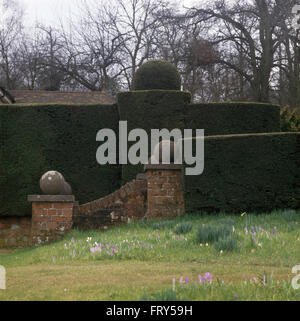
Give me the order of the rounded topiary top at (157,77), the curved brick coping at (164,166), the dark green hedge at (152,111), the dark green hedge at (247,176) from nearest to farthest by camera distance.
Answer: the dark green hedge at (247,176)
the curved brick coping at (164,166)
the dark green hedge at (152,111)
the rounded topiary top at (157,77)

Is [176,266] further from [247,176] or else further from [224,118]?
[224,118]

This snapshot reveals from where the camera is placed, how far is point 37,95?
20.1 m

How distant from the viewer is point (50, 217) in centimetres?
812

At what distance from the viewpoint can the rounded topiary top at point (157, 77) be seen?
1054cm

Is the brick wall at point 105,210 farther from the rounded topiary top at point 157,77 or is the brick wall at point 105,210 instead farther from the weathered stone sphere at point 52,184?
the rounded topiary top at point 157,77

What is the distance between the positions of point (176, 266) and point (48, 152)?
270 inches

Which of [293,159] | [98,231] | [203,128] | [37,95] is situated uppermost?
[37,95]

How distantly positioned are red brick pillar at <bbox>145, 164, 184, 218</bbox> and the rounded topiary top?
10.7 feet

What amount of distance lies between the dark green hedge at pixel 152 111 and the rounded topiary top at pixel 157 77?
0.57 meters

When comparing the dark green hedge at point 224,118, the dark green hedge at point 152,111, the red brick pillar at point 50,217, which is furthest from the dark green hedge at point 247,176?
the red brick pillar at point 50,217
